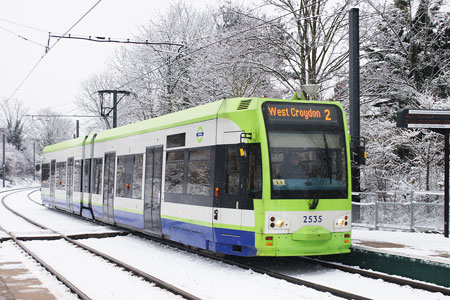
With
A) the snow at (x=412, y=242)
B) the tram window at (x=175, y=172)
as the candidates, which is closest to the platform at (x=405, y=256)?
the snow at (x=412, y=242)

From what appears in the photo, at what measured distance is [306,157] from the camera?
10.2m

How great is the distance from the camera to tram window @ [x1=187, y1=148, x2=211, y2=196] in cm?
1116

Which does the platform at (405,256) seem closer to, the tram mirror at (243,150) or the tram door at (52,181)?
the tram mirror at (243,150)

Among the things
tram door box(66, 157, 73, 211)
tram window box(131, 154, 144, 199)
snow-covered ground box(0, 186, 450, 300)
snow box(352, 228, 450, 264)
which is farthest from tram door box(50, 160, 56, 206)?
snow box(352, 228, 450, 264)

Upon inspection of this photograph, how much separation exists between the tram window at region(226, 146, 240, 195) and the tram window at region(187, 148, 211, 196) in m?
0.67

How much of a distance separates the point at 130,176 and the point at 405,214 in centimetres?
749

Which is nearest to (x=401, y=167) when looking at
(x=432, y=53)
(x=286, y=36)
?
(x=432, y=53)

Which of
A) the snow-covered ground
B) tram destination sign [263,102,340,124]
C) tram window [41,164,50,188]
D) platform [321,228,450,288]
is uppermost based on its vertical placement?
tram destination sign [263,102,340,124]

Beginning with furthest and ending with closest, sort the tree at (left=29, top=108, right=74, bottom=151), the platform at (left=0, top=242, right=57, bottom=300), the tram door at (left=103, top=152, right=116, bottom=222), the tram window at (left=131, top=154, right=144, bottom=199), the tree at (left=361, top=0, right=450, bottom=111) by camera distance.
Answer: the tree at (left=29, top=108, right=74, bottom=151) → the tree at (left=361, top=0, right=450, bottom=111) → the tram door at (left=103, top=152, right=116, bottom=222) → the tram window at (left=131, top=154, right=144, bottom=199) → the platform at (left=0, top=242, right=57, bottom=300)

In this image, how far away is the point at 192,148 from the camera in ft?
39.1

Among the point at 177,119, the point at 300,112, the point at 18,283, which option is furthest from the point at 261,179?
the point at 18,283

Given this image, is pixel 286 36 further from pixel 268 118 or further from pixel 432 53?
pixel 268 118

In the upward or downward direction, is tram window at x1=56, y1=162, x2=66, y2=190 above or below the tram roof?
below

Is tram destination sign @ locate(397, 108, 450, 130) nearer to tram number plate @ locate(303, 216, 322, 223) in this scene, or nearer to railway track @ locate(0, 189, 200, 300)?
tram number plate @ locate(303, 216, 322, 223)
